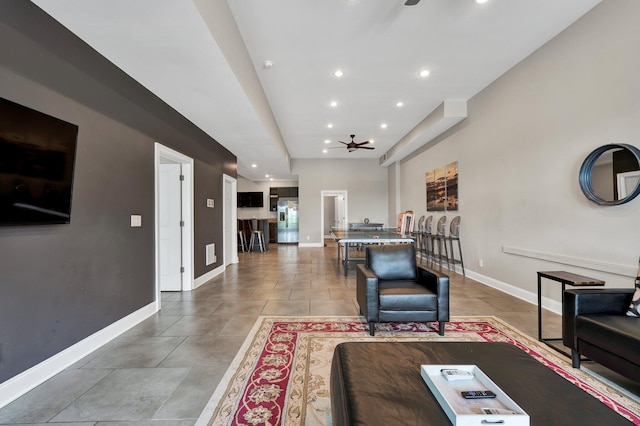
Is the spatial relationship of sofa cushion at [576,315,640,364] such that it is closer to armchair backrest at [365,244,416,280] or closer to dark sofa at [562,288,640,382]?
dark sofa at [562,288,640,382]

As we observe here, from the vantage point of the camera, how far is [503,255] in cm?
419

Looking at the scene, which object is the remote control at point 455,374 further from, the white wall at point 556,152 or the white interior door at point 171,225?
the white interior door at point 171,225

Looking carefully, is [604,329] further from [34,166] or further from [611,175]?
[34,166]

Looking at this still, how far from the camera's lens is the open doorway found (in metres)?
10.0

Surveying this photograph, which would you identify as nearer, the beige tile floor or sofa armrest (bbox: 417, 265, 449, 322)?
the beige tile floor

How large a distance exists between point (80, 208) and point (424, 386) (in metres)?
2.84

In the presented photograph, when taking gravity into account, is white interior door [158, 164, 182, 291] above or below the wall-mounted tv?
below

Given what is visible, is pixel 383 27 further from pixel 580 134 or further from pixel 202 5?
pixel 580 134

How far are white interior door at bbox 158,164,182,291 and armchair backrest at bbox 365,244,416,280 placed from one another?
3012 millimetres

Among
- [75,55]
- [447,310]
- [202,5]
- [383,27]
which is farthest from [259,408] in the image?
[383,27]

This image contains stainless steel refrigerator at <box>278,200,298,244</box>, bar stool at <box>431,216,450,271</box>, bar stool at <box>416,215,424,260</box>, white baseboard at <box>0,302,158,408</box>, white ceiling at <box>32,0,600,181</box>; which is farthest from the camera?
stainless steel refrigerator at <box>278,200,298,244</box>

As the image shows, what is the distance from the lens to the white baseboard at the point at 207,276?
14.9 feet

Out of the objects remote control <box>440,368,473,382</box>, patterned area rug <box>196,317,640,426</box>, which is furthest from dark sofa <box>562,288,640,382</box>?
remote control <box>440,368,473,382</box>

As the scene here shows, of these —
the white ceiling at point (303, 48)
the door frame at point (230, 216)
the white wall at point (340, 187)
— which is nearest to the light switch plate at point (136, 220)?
the white ceiling at point (303, 48)
